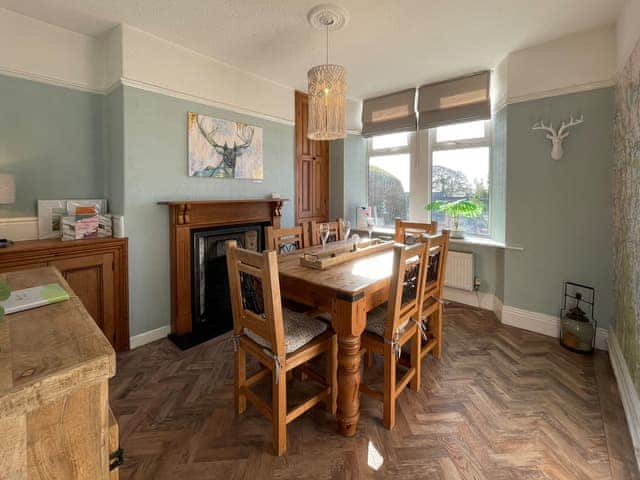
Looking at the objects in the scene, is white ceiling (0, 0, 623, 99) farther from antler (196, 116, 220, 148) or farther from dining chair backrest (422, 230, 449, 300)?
dining chair backrest (422, 230, 449, 300)

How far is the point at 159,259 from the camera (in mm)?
2828

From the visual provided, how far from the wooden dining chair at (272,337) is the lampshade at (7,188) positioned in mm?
1734

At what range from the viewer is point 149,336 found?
9.14ft

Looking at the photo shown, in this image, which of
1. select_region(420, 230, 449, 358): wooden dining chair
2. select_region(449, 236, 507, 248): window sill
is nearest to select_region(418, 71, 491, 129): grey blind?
select_region(449, 236, 507, 248): window sill

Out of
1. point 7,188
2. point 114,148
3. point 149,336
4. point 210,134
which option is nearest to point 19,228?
point 7,188

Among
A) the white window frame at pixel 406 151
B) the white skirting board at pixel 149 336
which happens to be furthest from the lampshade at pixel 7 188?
the white window frame at pixel 406 151

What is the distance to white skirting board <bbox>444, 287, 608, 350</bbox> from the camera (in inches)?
104

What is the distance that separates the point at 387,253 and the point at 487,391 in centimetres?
113

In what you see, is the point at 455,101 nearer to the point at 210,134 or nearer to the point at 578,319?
the point at 578,319

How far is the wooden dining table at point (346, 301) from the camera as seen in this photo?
163 centimetres

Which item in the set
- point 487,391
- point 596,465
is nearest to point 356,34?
point 487,391

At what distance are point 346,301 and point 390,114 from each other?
3.30 meters

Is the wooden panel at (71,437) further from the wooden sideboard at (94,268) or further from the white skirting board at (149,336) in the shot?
the white skirting board at (149,336)

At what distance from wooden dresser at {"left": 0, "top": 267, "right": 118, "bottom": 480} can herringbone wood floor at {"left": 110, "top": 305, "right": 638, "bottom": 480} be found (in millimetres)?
1051
